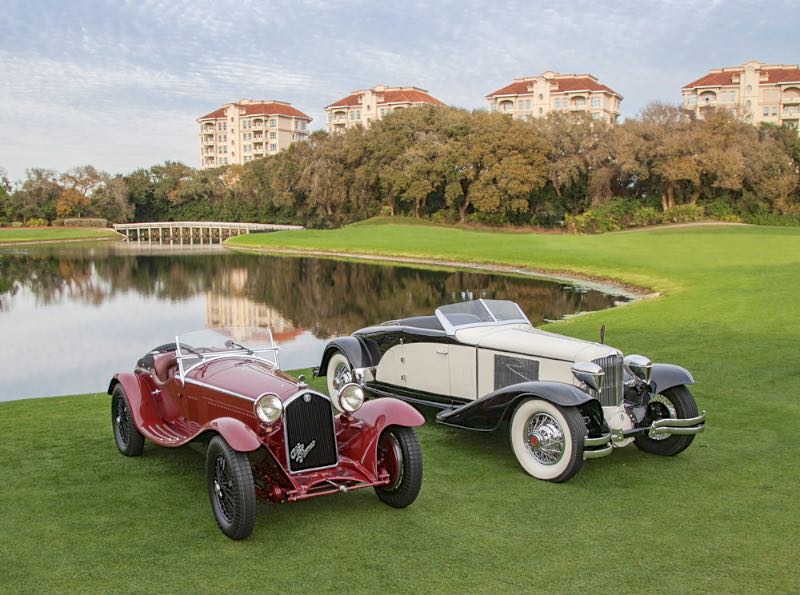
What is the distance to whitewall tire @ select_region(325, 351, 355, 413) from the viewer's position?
9.05 meters

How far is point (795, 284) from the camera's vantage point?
20766 mm

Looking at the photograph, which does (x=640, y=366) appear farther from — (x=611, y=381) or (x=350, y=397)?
(x=350, y=397)

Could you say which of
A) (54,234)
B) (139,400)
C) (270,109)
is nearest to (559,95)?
(270,109)

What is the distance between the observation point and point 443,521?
18.1 ft

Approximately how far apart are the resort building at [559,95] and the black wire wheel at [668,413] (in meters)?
107

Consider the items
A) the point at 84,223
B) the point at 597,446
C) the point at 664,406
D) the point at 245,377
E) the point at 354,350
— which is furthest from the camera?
the point at 84,223

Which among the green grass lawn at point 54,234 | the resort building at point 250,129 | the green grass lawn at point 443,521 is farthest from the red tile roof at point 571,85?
the green grass lawn at point 443,521

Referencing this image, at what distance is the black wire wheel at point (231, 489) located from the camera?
5.07 metres

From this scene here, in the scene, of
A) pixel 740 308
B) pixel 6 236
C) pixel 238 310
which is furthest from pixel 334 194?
pixel 740 308

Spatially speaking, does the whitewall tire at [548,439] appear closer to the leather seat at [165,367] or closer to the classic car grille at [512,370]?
the classic car grille at [512,370]

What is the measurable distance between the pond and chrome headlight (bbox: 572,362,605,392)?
2207 mm

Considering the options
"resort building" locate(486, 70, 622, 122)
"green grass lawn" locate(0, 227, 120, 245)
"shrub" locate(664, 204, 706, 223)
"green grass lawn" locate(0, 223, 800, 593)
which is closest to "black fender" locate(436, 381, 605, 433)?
"green grass lawn" locate(0, 223, 800, 593)

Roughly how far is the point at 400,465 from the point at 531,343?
83.7 inches

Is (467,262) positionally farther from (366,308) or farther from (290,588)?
(290,588)
